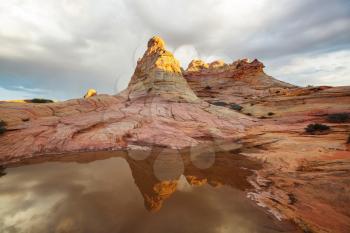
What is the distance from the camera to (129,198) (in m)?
9.38

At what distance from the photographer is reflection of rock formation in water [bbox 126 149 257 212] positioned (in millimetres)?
9961

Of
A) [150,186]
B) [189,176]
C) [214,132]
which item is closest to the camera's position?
[150,186]

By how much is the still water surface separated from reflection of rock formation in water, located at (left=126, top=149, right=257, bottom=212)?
44 millimetres

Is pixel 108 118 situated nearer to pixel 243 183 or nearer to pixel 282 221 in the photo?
pixel 243 183

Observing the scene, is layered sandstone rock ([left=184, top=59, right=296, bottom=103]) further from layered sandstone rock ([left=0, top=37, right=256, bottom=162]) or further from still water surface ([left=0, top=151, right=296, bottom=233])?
still water surface ([left=0, top=151, right=296, bottom=233])

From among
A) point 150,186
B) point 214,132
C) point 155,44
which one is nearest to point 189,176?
point 150,186

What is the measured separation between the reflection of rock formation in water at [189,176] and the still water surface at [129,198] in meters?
0.04

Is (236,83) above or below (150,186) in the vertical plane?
above

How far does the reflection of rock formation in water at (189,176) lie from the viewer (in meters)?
9.96

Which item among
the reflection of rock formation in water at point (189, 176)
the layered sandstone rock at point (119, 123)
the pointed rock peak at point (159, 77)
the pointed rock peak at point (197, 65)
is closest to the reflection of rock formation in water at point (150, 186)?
the reflection of rock formation in water at point (189, 176)

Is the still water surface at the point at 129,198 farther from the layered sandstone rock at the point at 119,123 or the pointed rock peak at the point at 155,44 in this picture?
the pointed rock peak at the point at 155,44

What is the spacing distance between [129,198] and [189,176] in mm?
4367

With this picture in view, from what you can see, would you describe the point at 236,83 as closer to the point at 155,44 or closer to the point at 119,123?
the point at 155,44

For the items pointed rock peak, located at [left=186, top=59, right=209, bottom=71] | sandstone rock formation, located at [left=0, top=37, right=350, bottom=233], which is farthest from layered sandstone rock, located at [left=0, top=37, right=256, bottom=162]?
pointed rock peak, located at [left=186, top=59, right=209, bottom=71]
